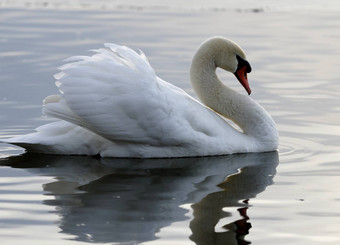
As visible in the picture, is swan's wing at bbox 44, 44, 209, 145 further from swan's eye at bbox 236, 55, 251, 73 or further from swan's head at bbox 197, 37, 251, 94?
swan's eye at bbox 236, 55, 251, 73

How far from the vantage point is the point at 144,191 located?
303 inches

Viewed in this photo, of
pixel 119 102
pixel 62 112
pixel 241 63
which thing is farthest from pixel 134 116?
pixel 241 63

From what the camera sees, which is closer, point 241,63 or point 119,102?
point 119,102

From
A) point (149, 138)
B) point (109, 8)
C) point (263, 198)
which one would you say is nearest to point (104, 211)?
point (263, 198)

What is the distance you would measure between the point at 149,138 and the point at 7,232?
2.79 metres

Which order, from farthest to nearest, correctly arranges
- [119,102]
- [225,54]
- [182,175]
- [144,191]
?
[225,54]
[119,102]
[182,175]
[144,191]

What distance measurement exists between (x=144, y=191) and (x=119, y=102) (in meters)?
1.27

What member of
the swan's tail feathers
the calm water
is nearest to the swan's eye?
the calm water

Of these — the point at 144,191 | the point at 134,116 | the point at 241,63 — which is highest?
the point at 241,63

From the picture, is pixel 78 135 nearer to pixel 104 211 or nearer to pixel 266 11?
pixel 104 211

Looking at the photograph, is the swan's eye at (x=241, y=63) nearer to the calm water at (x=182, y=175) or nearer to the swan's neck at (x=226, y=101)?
the swan's neck at (x=226, y=101)

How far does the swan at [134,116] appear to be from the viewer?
8.62m

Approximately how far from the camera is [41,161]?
8930 mm

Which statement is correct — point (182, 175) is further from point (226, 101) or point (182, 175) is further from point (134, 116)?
point (226, 101)
